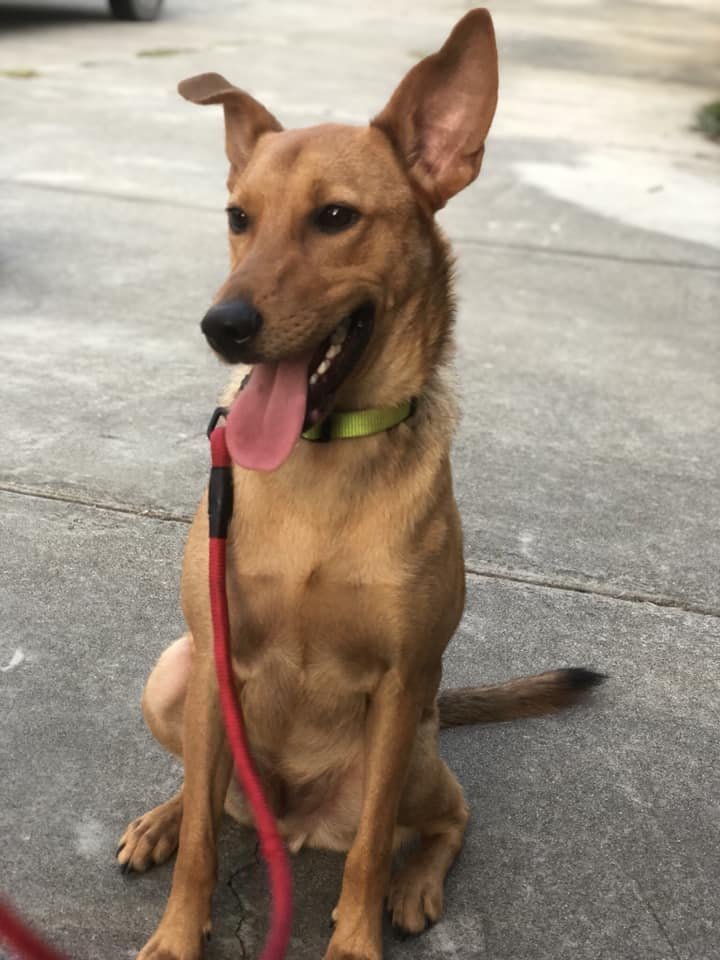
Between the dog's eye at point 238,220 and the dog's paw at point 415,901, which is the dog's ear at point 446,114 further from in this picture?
the dog's paw at point 415,901

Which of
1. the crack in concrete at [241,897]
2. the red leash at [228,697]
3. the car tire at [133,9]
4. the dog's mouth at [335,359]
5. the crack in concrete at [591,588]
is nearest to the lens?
the red leash at [228,697]

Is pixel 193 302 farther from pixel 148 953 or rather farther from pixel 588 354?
pixel 148 953

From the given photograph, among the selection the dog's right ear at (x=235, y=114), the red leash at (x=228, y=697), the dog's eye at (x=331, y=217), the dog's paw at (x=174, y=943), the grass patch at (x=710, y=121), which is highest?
the dog's right ear at (x=235, y=114)

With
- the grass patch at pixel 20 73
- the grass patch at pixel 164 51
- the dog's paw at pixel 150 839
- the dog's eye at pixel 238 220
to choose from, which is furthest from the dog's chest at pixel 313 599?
the grass patch at pixel 164 51

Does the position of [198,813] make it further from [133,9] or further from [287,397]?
[133,9]

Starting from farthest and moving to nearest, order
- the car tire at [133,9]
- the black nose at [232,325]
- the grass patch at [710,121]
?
the car tire at [133,9]
the grass patch at [710,121]
the black nose at [232,325]

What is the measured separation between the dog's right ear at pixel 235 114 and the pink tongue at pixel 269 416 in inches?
19.4

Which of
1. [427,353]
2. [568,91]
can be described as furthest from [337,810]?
[568,91]

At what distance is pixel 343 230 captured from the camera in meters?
2.48

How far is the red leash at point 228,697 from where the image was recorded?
7.00 ft

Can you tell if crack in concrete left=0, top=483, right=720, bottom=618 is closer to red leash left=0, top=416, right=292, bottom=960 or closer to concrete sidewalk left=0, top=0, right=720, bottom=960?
concrete sidewalk left=0, top=0, right=720, bottom=960

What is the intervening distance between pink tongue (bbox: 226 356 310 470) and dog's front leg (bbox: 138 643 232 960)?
0.39 meters

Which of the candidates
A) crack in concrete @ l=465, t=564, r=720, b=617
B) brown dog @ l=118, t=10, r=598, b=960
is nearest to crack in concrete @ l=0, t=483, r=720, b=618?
crack in concrete @ l=465, t=564, r=720, b=617

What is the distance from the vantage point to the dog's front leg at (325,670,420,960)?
98.7 inches
